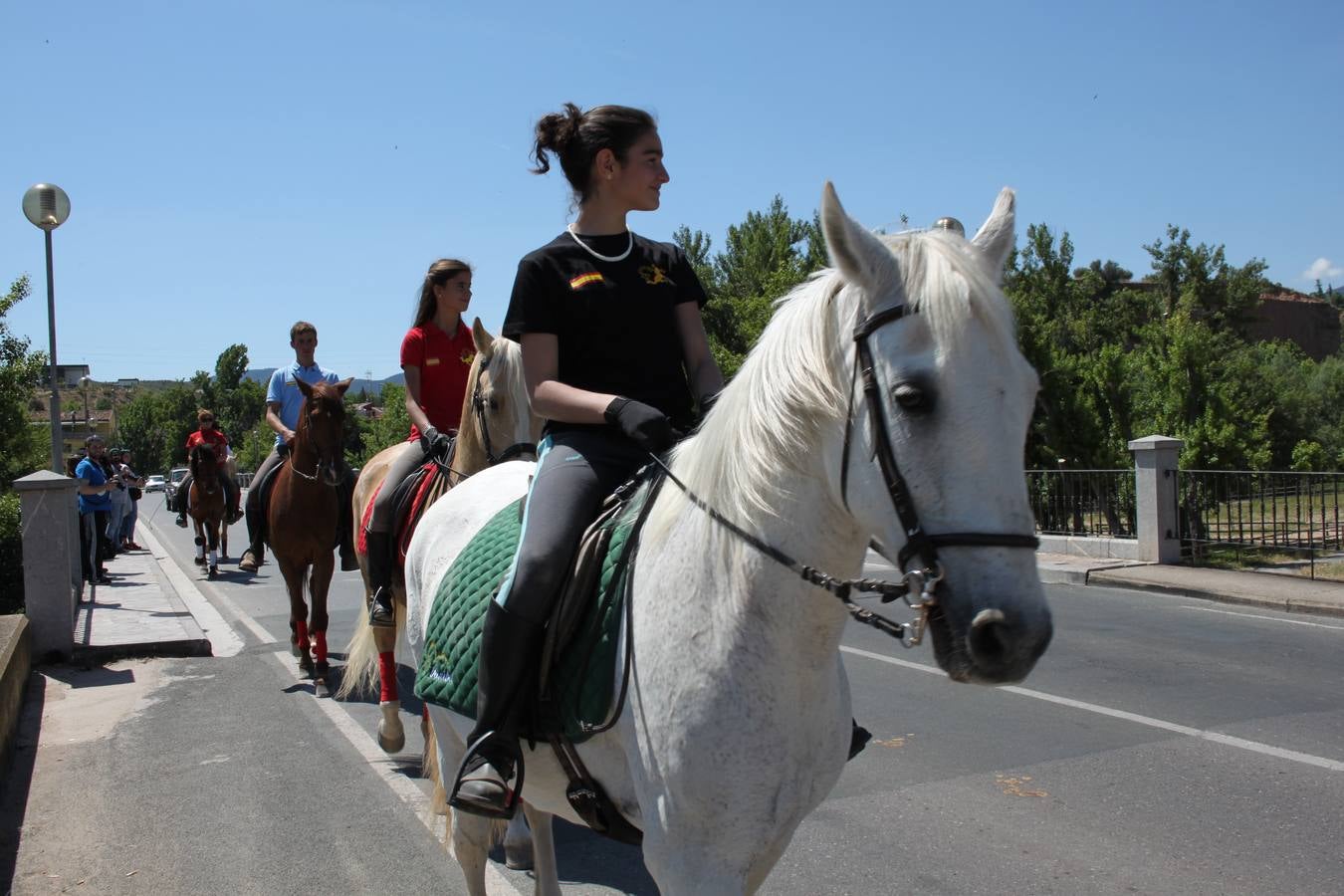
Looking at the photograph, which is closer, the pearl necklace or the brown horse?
the pearl necklace

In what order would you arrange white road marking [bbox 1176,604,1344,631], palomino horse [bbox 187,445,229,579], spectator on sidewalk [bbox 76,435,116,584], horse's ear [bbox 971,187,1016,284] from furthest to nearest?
1. palomino horse [bbox 187,445,229,579]
2. spectator on sidewalk [bbox 76,435,116,584]
3. white road marking [bbox 1176,604,1344,631]
4. horse's ear [bbox 971,187,1016,284]

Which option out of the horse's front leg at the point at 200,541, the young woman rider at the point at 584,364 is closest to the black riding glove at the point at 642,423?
the young woman rider at the point at 584,364

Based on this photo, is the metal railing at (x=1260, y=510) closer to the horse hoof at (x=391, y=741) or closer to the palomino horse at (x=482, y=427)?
the palomino horse at (x=482, y=427)

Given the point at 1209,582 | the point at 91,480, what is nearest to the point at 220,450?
the point at 91,480

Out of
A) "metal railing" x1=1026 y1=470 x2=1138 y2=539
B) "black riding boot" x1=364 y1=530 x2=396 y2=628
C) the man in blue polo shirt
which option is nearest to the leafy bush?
the man in blue polo shirt

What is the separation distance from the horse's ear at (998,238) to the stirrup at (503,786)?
5.76ft

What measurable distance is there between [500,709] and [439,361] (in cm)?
451

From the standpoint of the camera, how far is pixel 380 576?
618 cm

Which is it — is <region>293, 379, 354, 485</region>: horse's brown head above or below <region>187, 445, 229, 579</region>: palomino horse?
above

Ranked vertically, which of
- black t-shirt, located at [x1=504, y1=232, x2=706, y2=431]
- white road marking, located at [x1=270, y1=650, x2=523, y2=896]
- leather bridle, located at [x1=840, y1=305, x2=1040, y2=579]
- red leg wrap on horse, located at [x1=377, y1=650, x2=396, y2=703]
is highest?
black t-shirt, located at [x1=504, y1=232, x2=706, y2=431]

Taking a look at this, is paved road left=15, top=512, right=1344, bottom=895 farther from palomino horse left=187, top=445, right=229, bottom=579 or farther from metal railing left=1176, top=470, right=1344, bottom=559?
palomino horse left=187, top=445, right=229, bottom=579

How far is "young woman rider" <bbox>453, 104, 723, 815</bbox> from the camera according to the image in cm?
272

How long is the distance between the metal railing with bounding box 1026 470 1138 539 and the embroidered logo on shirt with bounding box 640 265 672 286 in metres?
14.3

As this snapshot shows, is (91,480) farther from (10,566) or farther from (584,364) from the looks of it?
(584,364)
